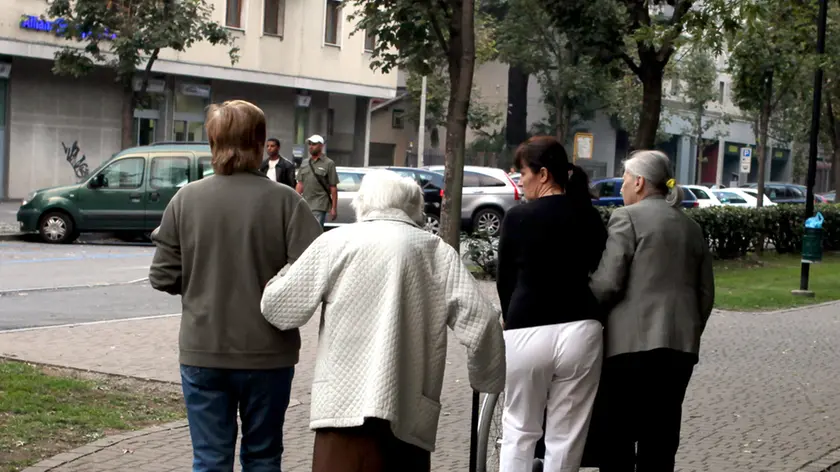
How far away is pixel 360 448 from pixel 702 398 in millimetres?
6049

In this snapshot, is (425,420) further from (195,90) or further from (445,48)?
(195,90)

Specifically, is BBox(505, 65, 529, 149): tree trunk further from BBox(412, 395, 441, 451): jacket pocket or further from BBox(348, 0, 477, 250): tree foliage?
BBox(412, 395, 441, 451): jacket pocket

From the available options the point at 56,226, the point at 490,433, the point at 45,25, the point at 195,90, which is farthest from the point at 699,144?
the point at 490,433

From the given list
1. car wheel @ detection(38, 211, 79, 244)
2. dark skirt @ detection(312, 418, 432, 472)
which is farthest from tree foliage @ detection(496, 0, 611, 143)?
dark skirt @ detection(312, 418, 432, 472)

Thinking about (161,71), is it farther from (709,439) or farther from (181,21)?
(709,439)

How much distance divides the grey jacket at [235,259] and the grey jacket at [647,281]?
1.55 m

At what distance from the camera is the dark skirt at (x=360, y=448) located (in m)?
4.29

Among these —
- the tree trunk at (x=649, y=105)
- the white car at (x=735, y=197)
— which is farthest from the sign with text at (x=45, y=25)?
the white car at (x=735, y=197)

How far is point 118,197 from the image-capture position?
23625 mm

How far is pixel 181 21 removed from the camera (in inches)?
1211

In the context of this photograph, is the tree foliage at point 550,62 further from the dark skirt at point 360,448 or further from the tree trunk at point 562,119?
the dark skirt at point 360,448

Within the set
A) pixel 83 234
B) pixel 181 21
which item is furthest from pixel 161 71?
pixel 83 234

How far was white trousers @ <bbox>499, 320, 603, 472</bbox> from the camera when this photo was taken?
17.6 feet

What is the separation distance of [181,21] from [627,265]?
86.9 feet
